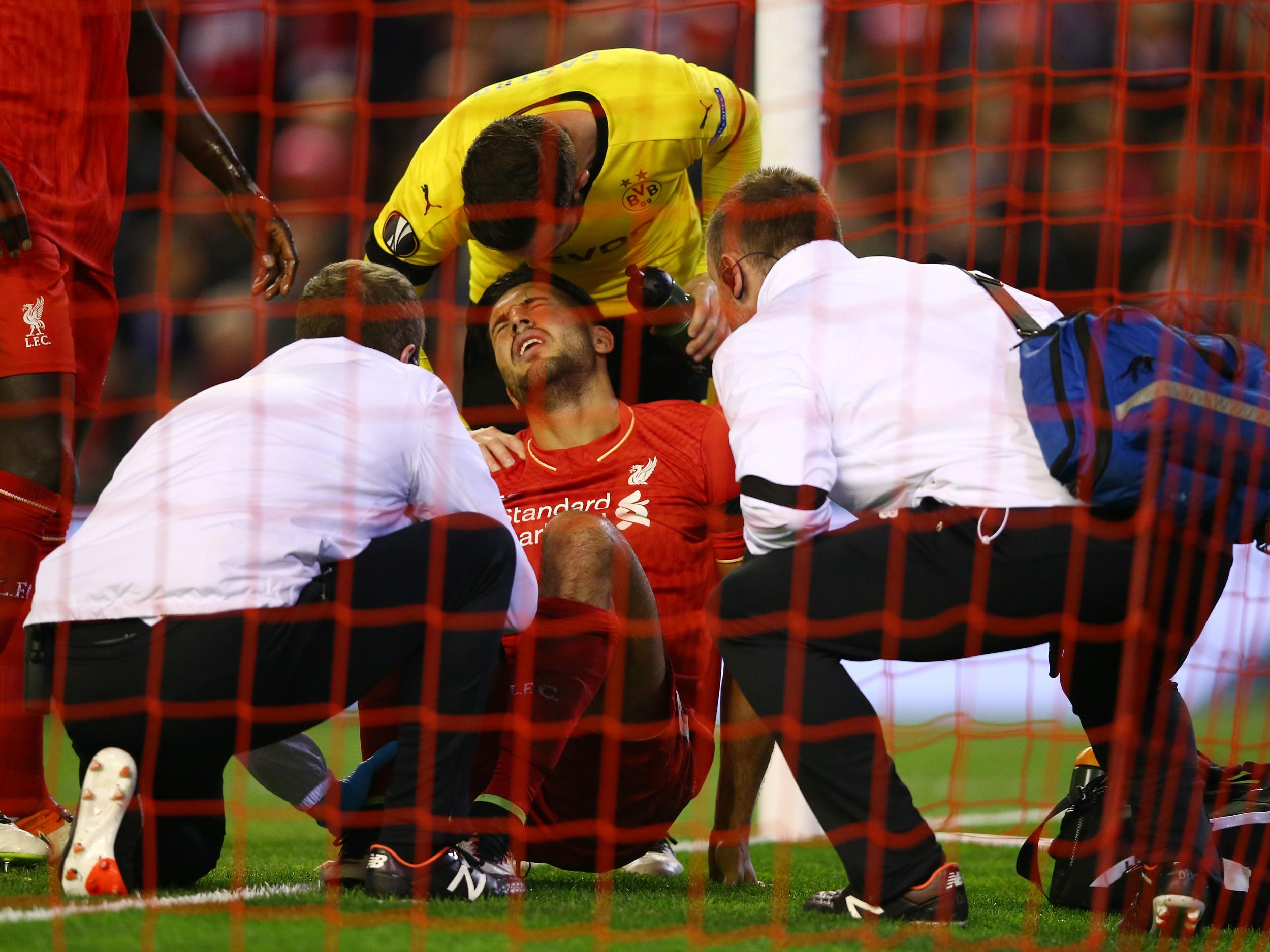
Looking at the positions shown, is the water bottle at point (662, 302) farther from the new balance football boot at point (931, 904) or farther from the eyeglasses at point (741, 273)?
the new balance football boot at point (931, 904)

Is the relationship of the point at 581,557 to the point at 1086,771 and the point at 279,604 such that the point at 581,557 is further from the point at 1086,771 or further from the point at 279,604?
the point at 1086,771

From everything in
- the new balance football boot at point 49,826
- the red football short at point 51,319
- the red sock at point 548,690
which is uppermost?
the red football short at point 51,319

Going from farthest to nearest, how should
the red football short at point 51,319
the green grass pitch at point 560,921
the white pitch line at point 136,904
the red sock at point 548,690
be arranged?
the red football short at point 51,319
the red sock at point 548,690
the white pitch line at point 136,904
the green grass pitch at point 560,921

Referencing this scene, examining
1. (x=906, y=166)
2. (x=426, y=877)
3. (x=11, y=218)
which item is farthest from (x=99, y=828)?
(x=906, y=166)

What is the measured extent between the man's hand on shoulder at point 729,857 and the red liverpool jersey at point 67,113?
5.75 feet

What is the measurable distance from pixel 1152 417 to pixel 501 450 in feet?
5.44

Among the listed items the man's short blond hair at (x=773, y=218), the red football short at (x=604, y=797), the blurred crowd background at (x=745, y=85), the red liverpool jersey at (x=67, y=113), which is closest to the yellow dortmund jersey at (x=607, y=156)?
the red liverpool jersey at (x=67, y=113)

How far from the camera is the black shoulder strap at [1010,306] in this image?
2512 millimetres

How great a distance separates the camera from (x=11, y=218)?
2.82 meters

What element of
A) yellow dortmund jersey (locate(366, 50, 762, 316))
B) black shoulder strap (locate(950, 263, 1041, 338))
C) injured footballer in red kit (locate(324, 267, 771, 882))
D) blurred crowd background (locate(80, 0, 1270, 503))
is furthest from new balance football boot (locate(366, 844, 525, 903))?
blurred crowd background (locate(80, 0, 1270, 503))

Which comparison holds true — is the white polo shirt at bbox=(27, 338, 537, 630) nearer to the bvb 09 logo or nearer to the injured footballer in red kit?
the injured footballer in red kit

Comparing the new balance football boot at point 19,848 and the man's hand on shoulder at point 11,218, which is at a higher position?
the man's hand on shoulder at point 11,218

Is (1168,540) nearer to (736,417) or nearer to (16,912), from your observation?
(736,417)

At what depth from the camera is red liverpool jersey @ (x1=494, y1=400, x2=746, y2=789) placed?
10.5ft
